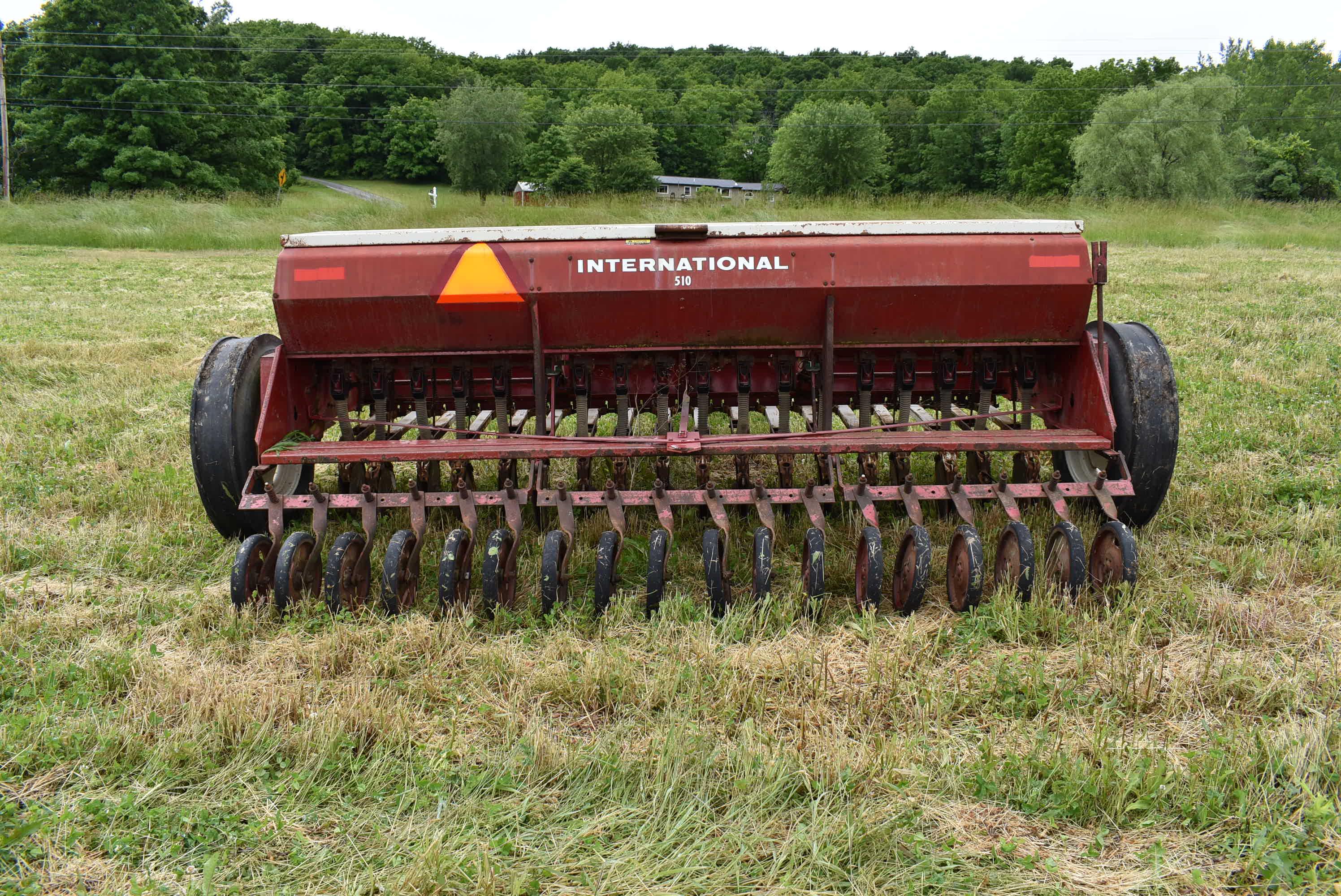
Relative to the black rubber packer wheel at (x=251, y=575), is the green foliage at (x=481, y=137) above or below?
above

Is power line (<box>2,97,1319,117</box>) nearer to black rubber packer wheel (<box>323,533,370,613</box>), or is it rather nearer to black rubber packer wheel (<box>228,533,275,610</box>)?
black rubber packer wheel (<box>228,533,275,610</box>)

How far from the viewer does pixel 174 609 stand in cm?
409

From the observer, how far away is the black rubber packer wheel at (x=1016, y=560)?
3811 mm

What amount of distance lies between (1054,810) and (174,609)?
3.46 metres

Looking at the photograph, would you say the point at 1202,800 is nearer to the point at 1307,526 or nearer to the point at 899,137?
the point at 1307,526

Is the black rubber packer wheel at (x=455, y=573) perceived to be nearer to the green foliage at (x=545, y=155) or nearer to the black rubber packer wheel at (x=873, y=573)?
the black rubber packer wheel at (x=873, y=573)

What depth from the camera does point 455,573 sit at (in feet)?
12.9

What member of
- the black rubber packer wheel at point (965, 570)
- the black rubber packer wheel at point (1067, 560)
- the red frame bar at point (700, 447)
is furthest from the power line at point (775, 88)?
the black rubber packer wheel at point (965, 570)

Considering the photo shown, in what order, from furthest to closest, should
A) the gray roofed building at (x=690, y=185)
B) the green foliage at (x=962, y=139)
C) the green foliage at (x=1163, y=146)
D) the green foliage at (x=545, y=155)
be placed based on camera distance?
the green foliage at (x=962, y=139)
the gray roofed building at (x=690, y=185)
the green foliage at (x=545, y=155)
the green foliage at (x=1163, y=146)

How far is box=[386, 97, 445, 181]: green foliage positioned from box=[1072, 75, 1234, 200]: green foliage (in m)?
39.7

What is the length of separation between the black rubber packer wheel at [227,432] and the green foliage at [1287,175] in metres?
55.8

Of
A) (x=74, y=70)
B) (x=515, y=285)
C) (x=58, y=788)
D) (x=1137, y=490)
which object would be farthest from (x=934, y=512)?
(x=74, y=70)

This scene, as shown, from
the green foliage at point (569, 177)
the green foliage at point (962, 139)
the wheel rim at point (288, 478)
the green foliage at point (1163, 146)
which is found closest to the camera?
the wheel rim at point (288, 478)

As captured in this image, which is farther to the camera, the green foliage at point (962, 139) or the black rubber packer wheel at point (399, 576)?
the green foliage at point (962, 139)
